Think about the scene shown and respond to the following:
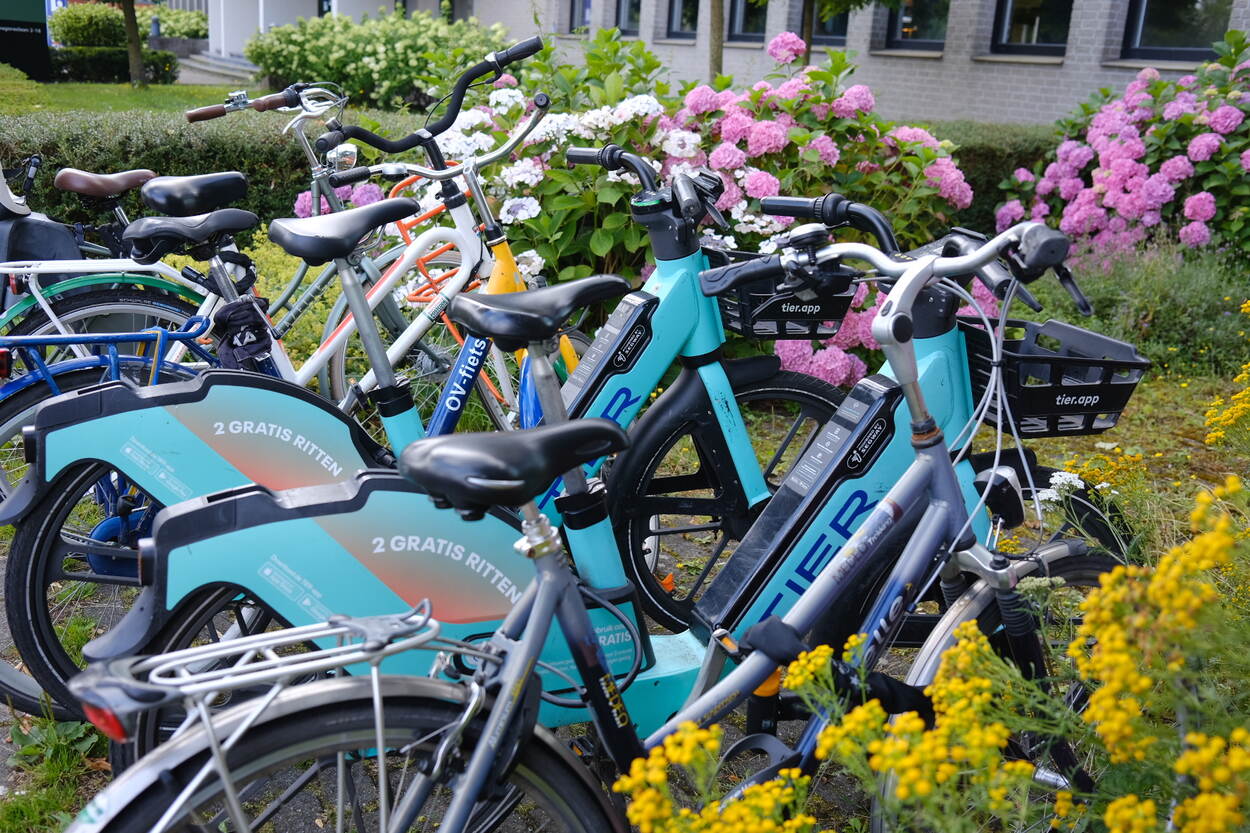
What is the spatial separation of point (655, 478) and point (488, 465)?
5.51ft

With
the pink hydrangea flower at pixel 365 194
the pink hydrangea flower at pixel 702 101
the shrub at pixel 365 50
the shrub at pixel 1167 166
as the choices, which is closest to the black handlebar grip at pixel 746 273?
the pink hydrangea flower at pixel 702 101

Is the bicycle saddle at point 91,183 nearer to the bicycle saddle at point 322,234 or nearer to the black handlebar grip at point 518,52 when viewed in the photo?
the black handlebar grip at point 518,52

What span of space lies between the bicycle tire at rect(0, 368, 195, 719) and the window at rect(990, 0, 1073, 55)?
37.5 ft

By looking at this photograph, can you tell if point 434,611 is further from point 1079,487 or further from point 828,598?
point 1079,487

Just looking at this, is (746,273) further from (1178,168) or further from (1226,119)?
(1226,119)

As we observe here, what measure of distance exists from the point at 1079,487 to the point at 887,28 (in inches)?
493

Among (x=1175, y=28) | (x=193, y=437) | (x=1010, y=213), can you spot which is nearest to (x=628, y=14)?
(x=1175, y=28)

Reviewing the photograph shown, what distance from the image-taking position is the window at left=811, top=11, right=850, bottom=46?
46.2 feet

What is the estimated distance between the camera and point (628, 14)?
17.5m

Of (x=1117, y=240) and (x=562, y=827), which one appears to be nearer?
(x=562, y=827)

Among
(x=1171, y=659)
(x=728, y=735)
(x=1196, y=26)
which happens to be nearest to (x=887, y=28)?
(x=1196, y=26)

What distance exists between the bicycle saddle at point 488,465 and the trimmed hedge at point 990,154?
24.3 ft

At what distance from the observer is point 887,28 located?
1356 centimetres

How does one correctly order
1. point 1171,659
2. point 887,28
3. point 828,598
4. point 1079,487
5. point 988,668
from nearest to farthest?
point 1171,659 < point 988,668 < point 828,598 < point 1079,487 < point 887,28
